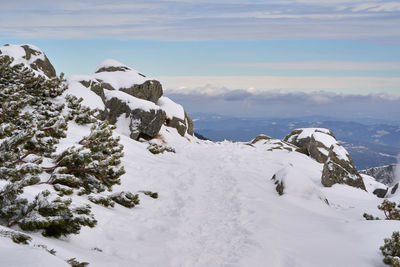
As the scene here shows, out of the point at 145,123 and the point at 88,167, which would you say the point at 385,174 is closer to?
the point at 145,123

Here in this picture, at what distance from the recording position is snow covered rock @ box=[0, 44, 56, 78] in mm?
30359

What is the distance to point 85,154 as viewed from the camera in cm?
666

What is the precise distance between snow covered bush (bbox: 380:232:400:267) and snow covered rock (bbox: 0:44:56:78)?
1255 inches

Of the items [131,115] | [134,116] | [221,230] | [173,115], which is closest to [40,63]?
[131,115]

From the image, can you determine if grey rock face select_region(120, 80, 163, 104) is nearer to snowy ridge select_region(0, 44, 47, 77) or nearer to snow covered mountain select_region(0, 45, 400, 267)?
snowy ridge select_region(0, 44, 47, 77)

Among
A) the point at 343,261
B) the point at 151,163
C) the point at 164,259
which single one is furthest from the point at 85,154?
the point at 151,163

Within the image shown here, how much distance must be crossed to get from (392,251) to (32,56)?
34.9 meters

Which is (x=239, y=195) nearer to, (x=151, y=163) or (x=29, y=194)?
(x=151, y=163)

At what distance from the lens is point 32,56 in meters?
31.7

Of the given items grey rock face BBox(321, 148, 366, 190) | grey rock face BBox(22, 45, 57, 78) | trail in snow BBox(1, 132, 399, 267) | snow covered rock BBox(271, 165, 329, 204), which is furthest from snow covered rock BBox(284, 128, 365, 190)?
grey rock face BBox(22, 45, 57, 78)

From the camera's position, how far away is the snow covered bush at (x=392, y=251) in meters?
5.89

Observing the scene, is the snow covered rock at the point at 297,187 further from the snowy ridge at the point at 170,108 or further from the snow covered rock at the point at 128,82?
the snow covered rock at the point at 128,82

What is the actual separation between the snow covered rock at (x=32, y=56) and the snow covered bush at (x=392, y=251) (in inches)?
1255

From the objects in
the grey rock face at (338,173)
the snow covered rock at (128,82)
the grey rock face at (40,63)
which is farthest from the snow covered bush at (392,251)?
the grey rock face at (40,63)
